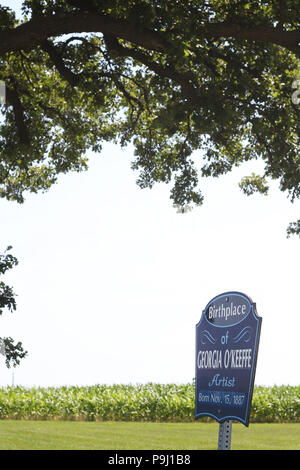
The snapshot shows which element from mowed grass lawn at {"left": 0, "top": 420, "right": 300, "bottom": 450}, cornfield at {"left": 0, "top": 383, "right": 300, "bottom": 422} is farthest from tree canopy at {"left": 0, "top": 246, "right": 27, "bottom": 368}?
cornfield at {"left": 0, "top": 383, "right": 300, "bottom": 422}

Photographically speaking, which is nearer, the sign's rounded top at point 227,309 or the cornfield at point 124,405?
the sign's rounded top at point 227,309

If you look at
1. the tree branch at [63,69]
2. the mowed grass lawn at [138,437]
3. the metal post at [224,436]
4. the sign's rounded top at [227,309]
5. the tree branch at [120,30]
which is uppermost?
the tree branch at [63,69]

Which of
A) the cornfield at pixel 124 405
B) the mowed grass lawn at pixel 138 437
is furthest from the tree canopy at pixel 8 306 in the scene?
the cornfield at pixel 124 405

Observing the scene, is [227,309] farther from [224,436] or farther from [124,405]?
[124,405]

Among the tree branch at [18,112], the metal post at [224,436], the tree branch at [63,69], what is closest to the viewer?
the metal post at [224,436]

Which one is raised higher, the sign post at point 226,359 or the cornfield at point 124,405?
the cornfield at point 124,405

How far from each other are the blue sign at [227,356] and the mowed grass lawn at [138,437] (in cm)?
467

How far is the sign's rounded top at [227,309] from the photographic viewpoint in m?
8.73

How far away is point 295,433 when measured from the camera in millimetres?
17734

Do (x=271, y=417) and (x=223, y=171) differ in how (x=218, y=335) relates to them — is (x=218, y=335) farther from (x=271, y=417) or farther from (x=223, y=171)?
(x=271, y=417)

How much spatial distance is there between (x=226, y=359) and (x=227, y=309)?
2.75ft

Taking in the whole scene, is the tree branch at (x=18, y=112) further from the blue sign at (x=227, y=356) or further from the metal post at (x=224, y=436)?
the metal post at (x=224, y=436)

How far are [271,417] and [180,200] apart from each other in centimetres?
1185

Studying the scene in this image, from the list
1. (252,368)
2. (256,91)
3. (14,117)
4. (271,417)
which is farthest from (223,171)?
(271,417)
